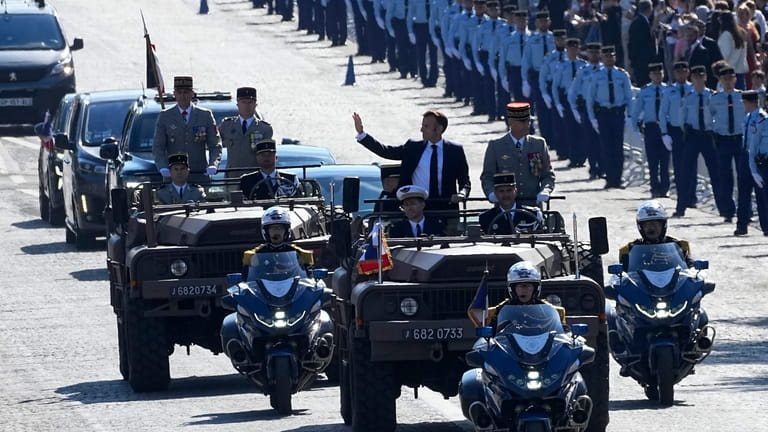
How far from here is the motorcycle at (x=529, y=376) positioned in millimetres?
13000

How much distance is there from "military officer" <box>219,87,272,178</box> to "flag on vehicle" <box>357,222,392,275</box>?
5.62m

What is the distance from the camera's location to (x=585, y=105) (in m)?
32.2

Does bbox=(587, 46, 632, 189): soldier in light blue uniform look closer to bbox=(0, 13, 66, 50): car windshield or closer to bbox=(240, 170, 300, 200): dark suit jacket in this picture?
bbox=(0, 13, 66, 50): car windshield

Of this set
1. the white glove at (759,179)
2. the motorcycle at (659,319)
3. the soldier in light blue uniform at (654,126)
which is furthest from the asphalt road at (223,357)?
the white glove at (759,179)

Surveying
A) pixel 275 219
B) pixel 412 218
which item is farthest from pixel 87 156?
pixel 412 218

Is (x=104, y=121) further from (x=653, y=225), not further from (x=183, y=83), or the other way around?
(x=653, y=225)

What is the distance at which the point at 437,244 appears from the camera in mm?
14789

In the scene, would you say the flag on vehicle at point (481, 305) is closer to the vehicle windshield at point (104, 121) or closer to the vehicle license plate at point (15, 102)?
the vehicle windshield at point (104, 121)

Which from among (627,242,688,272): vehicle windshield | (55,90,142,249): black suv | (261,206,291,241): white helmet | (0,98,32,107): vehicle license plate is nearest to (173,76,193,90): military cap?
(261,206,291,241): white helmet

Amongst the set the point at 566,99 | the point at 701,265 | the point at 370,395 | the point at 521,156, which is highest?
the point at 521,156

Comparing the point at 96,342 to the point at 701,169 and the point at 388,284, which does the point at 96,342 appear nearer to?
the point at 388,284

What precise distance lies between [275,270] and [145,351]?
159 cm

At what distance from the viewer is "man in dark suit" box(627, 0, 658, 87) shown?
34.0 m

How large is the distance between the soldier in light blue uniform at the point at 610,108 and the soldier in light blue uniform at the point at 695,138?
8.48 ft
